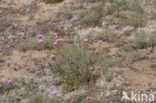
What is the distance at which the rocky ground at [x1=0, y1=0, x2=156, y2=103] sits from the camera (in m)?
3.36

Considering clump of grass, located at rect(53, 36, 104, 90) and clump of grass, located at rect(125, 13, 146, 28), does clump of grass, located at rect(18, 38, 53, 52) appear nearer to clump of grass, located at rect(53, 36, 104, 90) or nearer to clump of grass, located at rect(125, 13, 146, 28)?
clump of grass, located at rect(53, 36, 104, 90)

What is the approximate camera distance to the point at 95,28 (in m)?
5.50

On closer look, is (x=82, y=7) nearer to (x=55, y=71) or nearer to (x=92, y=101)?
(x=55, y=71)

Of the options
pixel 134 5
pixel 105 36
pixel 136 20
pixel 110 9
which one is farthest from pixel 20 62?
pixel 134 5

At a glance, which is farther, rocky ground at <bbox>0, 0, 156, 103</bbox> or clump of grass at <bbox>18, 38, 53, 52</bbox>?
clump of grass at <bbox>18, 38, 53, 52</bbox>

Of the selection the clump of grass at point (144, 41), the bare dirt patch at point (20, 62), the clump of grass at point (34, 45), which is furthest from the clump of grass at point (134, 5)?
the bare dirt patch at point (20, 62)

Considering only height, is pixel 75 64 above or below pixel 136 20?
below

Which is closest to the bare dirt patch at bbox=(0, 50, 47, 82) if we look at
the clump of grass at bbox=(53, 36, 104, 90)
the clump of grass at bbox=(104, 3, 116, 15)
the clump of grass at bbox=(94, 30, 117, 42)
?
the clump of grass at bbox=(53, 36, 104, 90)

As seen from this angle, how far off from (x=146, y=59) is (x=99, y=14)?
235cm

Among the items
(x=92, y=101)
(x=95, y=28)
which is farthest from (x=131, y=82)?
(x=95, y=28)

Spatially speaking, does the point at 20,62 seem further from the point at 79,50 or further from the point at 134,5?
the point at 134,5

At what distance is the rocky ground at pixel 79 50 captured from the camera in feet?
11.0

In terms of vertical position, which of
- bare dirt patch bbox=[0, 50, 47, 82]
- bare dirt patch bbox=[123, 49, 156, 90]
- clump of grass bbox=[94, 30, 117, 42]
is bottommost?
bare dirt patch bbox=[0, 50, 47, 82]

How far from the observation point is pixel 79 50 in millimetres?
3715
